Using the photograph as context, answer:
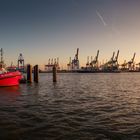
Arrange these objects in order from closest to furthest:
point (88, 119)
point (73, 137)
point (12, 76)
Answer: point (73, 137)
point (88, 119)
point (12, 76)

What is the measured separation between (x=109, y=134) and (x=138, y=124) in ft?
7.15

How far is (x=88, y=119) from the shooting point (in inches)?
443

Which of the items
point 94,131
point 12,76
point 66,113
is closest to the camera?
point 94,131

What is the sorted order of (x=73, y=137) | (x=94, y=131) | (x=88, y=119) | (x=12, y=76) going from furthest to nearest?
(x=12, y=76) < (x=88, y=119) < (x=94, y=131) < (x=73, y=137)

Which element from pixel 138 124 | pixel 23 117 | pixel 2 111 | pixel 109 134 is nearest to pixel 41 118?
pixel 23 117

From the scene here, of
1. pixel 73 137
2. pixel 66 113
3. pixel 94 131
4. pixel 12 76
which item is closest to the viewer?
pixel 73 137

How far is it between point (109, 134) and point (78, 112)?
14.4 ft

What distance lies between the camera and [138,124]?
10.2 metres

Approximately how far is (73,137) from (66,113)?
4.30m

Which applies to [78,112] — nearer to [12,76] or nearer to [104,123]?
[104,123]

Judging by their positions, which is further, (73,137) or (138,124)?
(138,124)

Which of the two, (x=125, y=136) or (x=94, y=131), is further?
(x=94, y=131)

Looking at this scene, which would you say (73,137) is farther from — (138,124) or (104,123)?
(138,124)

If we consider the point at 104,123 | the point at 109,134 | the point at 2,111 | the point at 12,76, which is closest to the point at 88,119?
the point at 104,123
